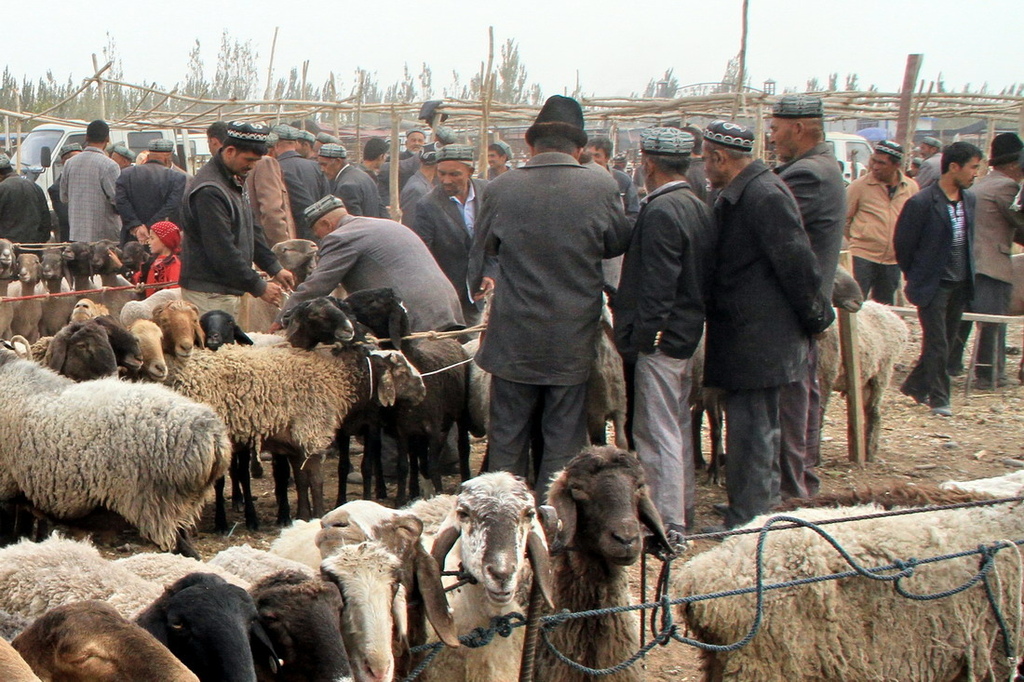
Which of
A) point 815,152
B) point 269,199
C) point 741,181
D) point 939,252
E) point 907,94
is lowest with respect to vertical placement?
point 939,252

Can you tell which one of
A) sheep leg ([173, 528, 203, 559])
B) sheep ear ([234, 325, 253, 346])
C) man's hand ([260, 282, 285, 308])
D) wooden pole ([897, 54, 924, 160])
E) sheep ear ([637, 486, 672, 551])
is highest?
wooden pole ([897, 54, 924, 160])

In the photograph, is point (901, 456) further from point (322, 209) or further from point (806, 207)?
point (322, 209)

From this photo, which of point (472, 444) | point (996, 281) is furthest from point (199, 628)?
point (996, 281)

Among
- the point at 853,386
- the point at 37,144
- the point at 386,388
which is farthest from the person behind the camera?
the point at 37,144

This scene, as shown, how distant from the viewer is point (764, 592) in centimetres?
359

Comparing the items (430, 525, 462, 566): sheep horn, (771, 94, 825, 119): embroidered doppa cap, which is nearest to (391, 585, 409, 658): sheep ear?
(430, 525, 462, 566): sheep horn

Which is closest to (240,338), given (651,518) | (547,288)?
(547,288)

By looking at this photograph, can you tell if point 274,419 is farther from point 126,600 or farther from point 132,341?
point 126,600

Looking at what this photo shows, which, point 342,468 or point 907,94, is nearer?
point 342,468

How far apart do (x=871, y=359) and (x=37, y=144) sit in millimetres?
17712

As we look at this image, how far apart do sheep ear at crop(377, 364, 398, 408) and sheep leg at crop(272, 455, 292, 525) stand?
66 cm

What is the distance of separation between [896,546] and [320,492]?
11.1ft

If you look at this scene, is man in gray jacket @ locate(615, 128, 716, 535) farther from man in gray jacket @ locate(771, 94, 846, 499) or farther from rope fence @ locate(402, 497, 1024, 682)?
rope fence @ locate(402, 497, 1024, 682)

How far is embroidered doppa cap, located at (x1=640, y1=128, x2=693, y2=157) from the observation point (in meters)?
5.49
